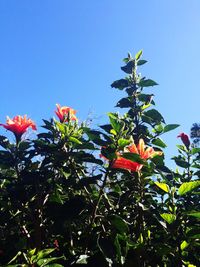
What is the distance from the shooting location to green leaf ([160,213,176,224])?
2.18 metres

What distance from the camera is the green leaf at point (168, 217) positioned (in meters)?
2.18

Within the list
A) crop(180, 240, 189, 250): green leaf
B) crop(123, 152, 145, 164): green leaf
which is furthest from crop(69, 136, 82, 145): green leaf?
crop(180, 240, 189, 250): green leaf

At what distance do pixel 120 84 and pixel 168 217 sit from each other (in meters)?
1.90

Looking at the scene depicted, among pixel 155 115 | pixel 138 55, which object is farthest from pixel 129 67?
pixel 155 115

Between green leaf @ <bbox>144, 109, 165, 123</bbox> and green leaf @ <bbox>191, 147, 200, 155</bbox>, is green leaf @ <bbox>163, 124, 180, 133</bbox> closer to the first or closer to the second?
green leaf @ <bbox>144, 109, 165, 123</bbox>

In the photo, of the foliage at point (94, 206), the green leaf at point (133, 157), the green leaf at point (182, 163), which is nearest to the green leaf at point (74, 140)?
the foliage at point (94, 206)

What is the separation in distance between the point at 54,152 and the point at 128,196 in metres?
0.62

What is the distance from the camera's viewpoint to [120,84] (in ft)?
12.5

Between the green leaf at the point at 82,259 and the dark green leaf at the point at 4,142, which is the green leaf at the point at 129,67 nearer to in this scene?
the dark green leaf at the point at 4,142

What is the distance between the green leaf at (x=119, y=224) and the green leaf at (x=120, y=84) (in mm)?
1862

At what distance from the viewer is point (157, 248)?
225 cm

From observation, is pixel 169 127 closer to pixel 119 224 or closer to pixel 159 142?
pixel 159 142

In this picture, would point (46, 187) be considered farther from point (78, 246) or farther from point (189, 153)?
point (189, 153)

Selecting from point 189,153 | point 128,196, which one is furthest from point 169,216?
point 189,153
